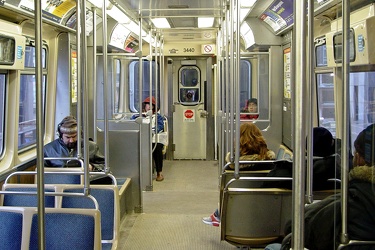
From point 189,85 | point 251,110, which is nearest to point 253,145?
point 251,110

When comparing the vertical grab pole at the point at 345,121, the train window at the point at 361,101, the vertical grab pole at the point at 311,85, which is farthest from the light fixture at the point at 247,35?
the vertical grab pole at the point at 311,85

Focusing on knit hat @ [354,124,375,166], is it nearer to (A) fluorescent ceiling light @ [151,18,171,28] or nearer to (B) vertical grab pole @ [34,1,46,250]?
(B) vertical grab pole @ [34,1,46,250]

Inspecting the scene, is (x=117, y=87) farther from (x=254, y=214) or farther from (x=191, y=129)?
(x=254, y=214)

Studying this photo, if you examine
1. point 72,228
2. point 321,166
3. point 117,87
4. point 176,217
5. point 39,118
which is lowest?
point 176,217

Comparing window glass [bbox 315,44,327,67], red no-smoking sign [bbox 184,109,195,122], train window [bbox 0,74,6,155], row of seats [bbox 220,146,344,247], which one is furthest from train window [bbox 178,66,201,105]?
row of seats [bbox 220,146,344,247]

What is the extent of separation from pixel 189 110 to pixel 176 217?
467cm

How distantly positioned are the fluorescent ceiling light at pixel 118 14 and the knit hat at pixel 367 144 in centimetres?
410

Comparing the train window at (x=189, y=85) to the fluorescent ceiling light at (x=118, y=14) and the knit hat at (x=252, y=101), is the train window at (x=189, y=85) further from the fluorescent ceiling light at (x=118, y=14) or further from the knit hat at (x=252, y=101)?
the fluorescent ceiling light at (x=118, y=14)

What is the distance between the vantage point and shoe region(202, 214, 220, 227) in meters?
5.11

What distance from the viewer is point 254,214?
359cm

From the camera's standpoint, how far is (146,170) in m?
7.11

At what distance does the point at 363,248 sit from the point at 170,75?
8393mm

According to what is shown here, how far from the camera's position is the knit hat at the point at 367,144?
1810 mm

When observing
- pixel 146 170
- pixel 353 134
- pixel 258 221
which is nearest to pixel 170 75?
pixel 146 170
